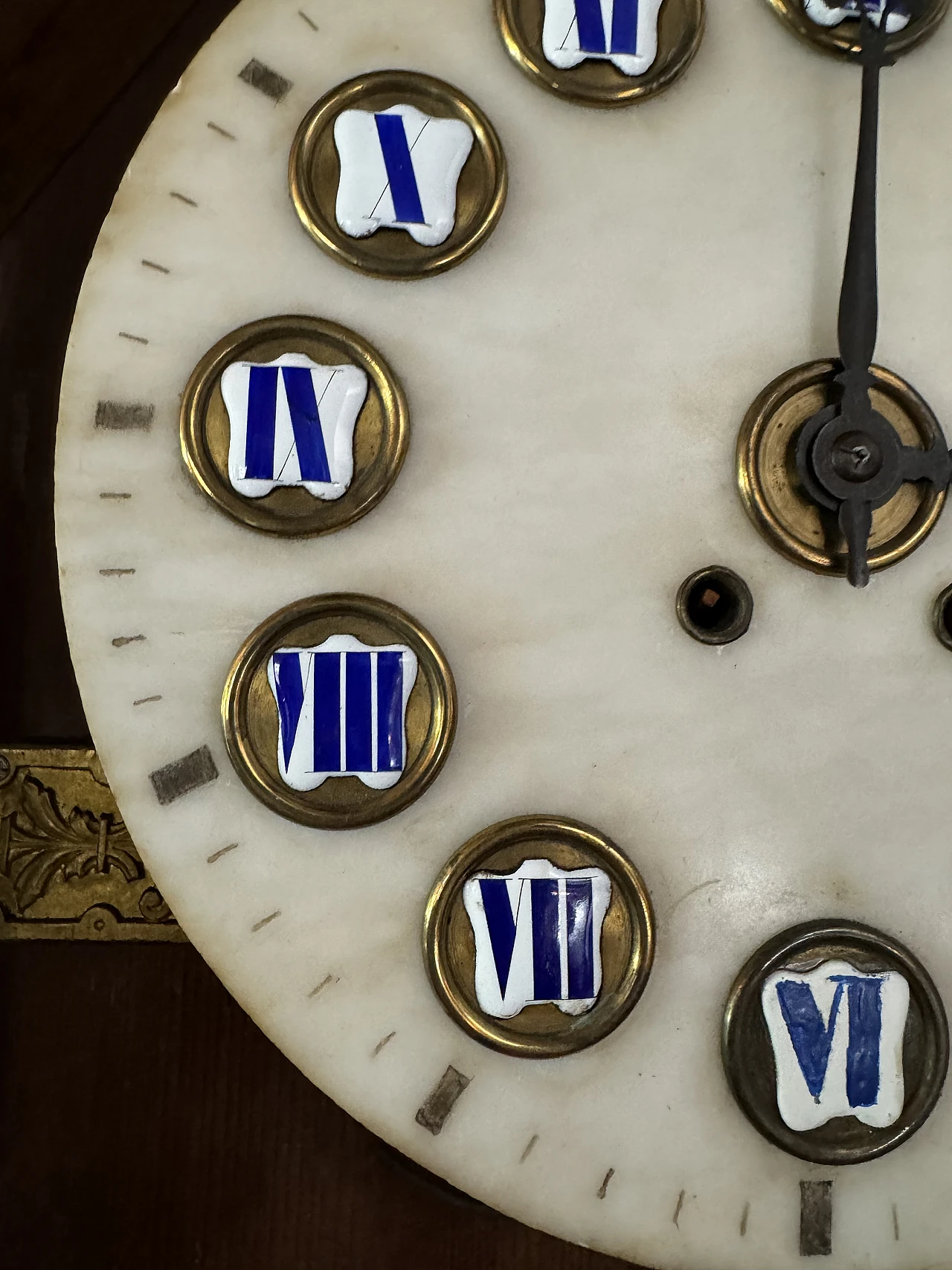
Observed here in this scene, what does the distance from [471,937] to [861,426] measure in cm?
33

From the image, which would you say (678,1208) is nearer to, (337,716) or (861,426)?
(337,716)

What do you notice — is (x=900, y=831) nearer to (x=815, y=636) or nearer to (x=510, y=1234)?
(x=815, y=636)

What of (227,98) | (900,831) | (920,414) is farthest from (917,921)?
(227,98)

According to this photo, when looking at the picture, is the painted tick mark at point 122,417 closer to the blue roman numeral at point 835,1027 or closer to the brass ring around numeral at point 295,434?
the brass ring around numeral at point 295,434

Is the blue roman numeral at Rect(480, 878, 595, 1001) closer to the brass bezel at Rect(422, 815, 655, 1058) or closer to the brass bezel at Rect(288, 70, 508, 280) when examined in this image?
the brass bezel at Rect(422, 815, 655, 1058)

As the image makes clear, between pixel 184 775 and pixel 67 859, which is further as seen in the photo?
pixel 67 859

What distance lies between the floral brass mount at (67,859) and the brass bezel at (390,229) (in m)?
0.33

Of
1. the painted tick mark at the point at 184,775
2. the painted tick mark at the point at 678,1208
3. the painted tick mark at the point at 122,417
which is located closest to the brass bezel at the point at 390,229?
the painted tick mark at the point at 122,417

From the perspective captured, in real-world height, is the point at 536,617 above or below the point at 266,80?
below

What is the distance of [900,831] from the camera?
634mm

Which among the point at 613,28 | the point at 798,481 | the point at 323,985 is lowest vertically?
the point at 323,985

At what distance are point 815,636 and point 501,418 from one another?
202 mm

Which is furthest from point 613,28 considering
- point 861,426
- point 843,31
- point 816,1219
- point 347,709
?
point 816,1219

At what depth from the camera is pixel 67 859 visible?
708 millimetres
